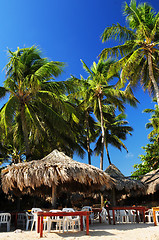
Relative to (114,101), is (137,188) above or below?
below

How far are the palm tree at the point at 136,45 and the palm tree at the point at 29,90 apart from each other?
311 centimetres

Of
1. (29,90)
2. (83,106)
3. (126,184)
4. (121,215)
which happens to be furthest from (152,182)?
Answer: (29,90)

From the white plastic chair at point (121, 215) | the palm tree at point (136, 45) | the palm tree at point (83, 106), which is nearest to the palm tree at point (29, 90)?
the palm tree at point (83, 106)

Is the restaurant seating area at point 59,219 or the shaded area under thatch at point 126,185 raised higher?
the shaded area under thatch at point 126,185

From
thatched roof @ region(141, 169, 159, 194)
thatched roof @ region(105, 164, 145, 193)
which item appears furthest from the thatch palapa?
thatched roof @ region(141, 169, 159, 194)

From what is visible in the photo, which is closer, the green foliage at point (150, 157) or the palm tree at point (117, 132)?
the green foliage at point (150, 157)

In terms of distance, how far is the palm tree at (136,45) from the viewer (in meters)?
10.8

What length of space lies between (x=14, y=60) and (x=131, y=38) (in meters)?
6.27

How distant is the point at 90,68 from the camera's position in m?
16.2

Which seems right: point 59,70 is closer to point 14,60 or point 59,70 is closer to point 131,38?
point 14,60

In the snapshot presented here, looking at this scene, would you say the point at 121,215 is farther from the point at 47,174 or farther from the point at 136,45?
the point at 136,45

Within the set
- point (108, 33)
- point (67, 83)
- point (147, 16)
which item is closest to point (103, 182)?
point (67, 83)

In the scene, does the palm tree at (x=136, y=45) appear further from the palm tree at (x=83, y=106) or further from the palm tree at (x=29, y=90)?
the palm tree at (x=29, y=90)

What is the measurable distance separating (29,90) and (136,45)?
581cm
